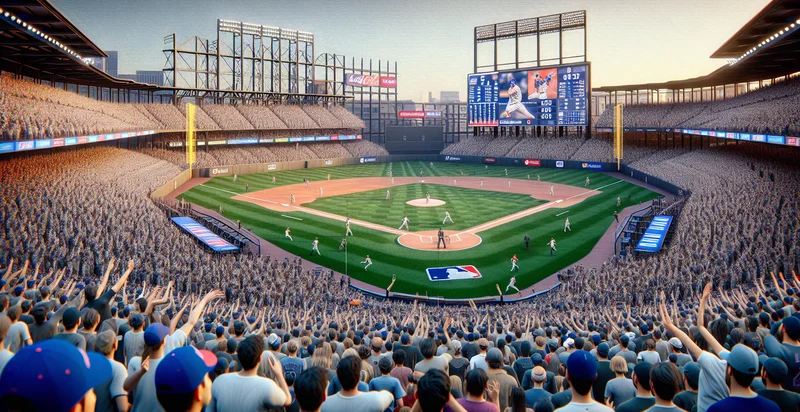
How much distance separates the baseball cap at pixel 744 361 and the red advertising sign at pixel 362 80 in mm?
96512

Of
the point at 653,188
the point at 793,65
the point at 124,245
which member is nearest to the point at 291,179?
the point at 653,188

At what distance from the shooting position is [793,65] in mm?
47750

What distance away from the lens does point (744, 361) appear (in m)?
4.71

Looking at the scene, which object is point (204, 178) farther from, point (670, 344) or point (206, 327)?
point (670, 344)

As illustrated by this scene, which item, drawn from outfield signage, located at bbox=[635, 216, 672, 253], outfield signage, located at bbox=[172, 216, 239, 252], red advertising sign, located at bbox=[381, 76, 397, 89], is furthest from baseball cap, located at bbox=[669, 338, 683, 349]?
red advertising sign, located at bbox=[381, 76, 397, 89]

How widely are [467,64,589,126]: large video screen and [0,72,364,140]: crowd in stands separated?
912 inches

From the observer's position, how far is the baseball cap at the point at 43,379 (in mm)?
3213

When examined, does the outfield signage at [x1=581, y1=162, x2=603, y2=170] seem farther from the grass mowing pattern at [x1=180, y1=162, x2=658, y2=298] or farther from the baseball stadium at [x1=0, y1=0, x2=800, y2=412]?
the grass mowing pattern at [x1=180, y1=162, x2=658, y2=298]

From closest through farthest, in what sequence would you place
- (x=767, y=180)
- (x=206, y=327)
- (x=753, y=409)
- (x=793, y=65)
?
1. (x=753, y=409)
2. (x=206, y=327)
3. (x=767, y=180)
4. (x=793, y=65)

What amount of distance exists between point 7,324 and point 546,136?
81.7 m

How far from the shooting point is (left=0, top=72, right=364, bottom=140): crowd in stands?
3009 cm

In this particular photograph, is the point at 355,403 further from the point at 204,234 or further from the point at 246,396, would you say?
the point at 204,234

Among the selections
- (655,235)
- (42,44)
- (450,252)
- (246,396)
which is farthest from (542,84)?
(246,396)

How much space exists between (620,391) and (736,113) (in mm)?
51531
